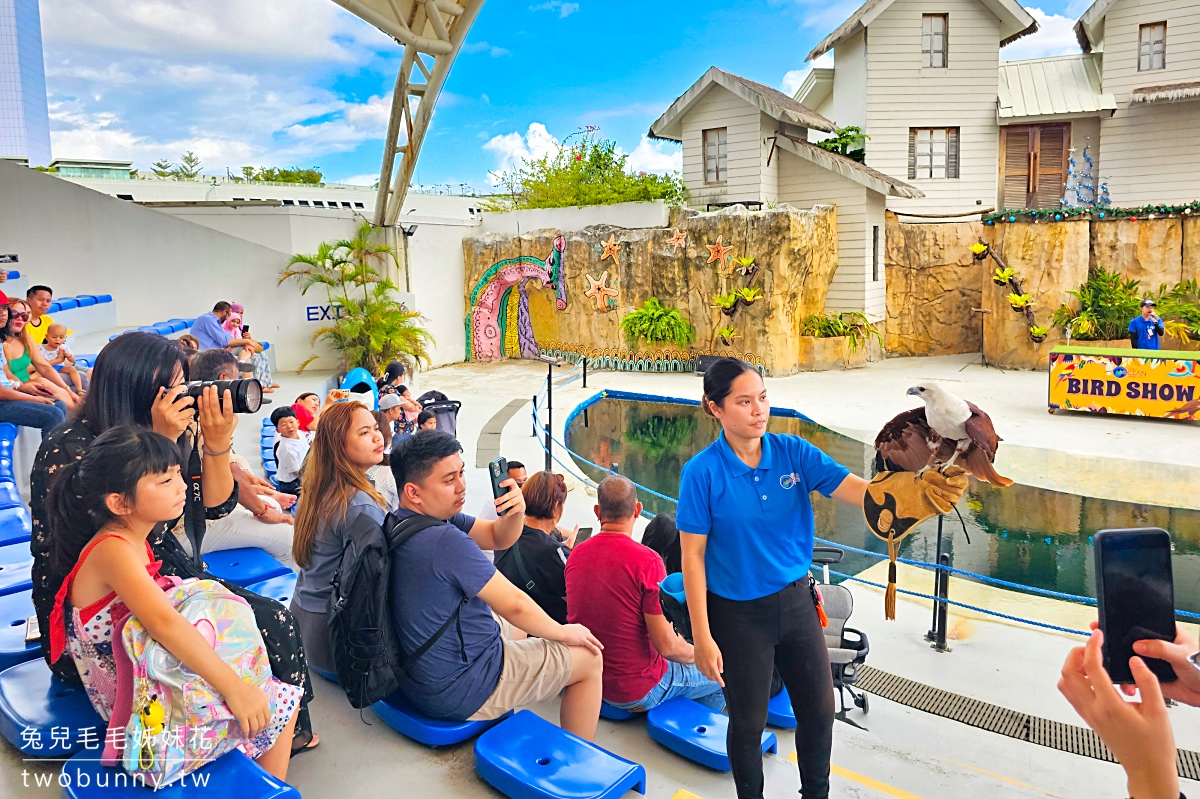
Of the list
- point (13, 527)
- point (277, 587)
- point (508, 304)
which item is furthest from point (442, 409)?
point (508, 304)

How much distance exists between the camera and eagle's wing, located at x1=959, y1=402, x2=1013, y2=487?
2.32 meters

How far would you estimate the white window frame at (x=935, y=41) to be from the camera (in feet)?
60.8

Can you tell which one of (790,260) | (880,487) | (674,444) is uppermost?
(790,260)

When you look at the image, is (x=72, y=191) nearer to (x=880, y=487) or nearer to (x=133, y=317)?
(x=133, y=317)

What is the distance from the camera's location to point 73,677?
239 cm

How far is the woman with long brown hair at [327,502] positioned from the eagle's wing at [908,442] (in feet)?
5.78

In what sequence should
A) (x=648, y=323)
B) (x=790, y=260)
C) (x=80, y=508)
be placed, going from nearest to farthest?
(x=80, y=508) < (x=790, y=260) < (x=648, y=323)

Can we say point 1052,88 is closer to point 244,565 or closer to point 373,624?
point 244,565

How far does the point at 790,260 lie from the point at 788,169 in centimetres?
301

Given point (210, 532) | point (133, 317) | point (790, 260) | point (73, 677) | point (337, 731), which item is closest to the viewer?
point (73, 677)

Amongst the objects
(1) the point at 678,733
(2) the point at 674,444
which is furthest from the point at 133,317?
(1) the point at 678,733

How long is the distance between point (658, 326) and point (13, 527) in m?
14.1

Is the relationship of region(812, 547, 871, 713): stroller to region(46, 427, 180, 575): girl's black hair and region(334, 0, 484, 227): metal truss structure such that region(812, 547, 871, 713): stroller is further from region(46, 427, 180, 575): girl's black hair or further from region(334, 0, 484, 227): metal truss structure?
region(334, 0, 484, 227): metal truss structure

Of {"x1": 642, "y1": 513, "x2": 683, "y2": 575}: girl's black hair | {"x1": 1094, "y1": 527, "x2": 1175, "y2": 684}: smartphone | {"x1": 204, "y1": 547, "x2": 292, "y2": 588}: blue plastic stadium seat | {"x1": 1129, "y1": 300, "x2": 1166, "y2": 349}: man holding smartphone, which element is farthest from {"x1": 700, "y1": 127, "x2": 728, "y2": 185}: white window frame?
{"x1": 1094, "y1": 527, "x2": 1175, "y2": 684}: smartphone
